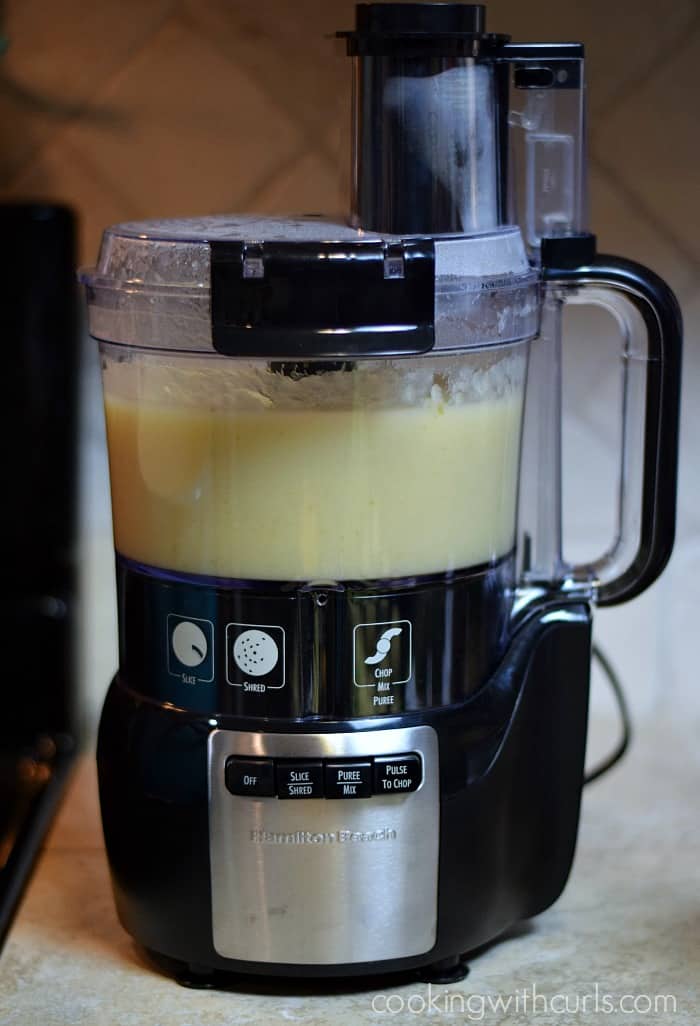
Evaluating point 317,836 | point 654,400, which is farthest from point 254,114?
point 317,836

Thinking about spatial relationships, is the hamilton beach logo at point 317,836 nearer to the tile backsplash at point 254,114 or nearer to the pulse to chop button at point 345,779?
the pulse to chop button at point 345,779

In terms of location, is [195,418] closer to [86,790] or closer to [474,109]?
[474,109]

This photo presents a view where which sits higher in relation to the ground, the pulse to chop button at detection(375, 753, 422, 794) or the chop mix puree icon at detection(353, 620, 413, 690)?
the chop mix puree icon at detection(353, 620, 413, 690)

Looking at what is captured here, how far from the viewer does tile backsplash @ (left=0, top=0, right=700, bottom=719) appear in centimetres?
78

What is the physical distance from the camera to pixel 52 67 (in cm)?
79

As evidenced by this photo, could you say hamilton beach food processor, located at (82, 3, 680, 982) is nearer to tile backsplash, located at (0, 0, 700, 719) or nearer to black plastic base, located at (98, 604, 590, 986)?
black plastic base, located at (98, 604, 590, 986)

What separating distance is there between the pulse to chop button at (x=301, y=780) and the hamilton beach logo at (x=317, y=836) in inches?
0.7

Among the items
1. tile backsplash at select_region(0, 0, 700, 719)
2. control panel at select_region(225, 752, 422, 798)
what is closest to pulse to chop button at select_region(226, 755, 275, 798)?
control panel at select_region(225, 752, 422, 798)

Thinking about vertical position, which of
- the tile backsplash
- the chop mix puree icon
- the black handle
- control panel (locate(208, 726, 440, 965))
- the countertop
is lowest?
the countertop

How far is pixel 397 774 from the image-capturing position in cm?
53

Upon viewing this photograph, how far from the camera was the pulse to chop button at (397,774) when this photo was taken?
1.74 ft

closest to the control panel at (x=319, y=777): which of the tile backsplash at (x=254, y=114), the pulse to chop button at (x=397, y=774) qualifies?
the pulse to chop button at (x=397, y=774)

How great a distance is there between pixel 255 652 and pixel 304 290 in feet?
0.47

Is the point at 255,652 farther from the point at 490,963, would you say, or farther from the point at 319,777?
the point at 490,963
